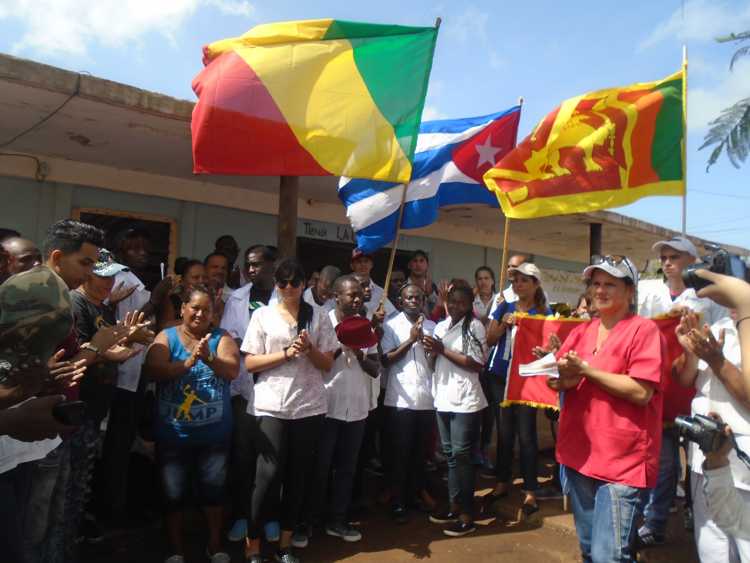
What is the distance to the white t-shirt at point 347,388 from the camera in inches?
155

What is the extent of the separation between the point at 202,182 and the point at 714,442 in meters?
6.70

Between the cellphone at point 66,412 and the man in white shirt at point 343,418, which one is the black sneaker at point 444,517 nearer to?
the man in white shirt at point 343,418

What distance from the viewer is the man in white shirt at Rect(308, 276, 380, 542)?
3.95 metres

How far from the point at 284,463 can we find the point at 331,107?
2567 millimetres

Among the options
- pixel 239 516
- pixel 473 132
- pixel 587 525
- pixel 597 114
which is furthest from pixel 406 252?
pixel 587 525

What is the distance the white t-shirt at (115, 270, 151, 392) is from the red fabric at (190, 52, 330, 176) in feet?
3.19

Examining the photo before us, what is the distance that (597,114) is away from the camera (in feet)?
15.4

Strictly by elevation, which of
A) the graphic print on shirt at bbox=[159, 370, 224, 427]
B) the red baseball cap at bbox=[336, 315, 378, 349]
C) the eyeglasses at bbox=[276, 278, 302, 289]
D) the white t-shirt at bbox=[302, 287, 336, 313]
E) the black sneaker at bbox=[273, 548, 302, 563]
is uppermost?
the eyeglasses at bbox=[276, 278, 302, 289]

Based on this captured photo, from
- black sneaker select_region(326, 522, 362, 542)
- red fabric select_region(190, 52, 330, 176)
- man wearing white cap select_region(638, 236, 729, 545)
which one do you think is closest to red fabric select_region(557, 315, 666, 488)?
man wearing white cap select_region(638, 236, 729, 545)

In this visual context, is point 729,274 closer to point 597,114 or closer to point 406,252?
point 597,114

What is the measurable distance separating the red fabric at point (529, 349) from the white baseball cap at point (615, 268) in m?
1.31

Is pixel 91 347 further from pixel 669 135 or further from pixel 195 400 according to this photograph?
pixel 669 135

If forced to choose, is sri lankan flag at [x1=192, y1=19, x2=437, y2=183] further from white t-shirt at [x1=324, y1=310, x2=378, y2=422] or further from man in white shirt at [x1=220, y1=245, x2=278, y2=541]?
white t-shirt at [x1=324, y1=310, x2=378, y2=422]

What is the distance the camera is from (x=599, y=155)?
465cm
